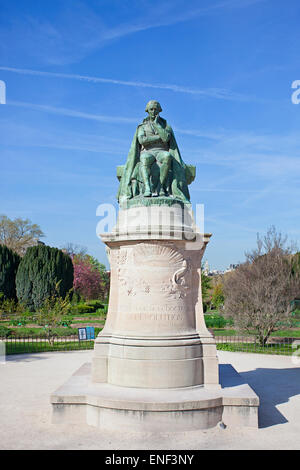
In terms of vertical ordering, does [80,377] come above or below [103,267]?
below

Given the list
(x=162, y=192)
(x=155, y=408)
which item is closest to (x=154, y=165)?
(x=162, y=192)

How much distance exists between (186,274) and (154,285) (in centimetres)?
76

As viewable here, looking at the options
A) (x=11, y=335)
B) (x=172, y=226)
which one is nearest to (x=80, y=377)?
(x=172, y=226)

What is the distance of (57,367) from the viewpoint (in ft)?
49.9

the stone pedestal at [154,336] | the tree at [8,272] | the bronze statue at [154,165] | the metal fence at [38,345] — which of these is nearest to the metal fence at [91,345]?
the metal fence at [38,345]

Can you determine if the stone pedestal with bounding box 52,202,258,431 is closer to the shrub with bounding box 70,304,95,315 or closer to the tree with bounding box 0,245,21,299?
the shrub with bounding box 70,304,95,315

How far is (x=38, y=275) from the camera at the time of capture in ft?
137

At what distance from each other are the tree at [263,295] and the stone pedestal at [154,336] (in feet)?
38.3

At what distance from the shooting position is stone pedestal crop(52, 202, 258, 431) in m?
8.16

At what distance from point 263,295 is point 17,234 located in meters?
41.3

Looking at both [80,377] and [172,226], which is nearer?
[172,226]

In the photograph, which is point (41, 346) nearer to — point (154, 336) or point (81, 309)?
point (154, 336)
